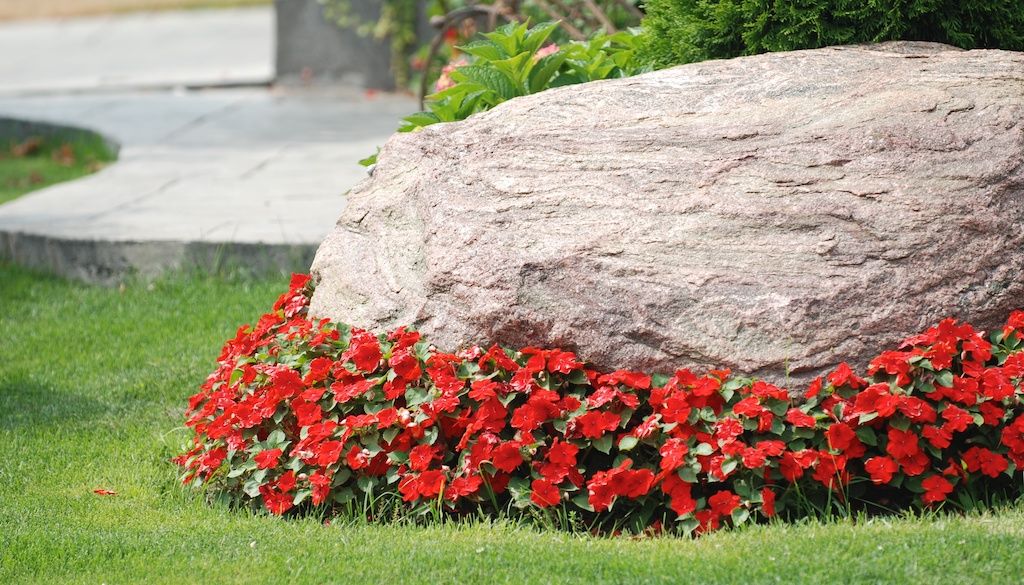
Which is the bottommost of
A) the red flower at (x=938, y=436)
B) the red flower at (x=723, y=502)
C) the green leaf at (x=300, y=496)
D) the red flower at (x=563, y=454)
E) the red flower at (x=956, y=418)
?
the green leaf at (x=300, y=496)

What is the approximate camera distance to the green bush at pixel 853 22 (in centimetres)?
438

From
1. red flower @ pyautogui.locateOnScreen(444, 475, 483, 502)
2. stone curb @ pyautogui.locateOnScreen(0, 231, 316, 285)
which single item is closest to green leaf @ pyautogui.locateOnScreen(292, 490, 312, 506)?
red flower @ pyautogui.locateOnScreen(444, 475, 483, 502)

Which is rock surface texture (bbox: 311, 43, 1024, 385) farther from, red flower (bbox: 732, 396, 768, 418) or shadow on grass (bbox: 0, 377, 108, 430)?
shadow on grass (bbox: 0, 377, 108, 430)

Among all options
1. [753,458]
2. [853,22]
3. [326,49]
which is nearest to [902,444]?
[753,458]

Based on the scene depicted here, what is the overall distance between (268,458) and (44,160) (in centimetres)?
738

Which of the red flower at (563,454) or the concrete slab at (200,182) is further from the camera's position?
the concrete slab at (200,182)

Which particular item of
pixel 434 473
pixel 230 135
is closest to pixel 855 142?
pixel 434 473

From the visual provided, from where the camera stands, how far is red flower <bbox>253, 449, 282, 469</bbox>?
3736 millimetres

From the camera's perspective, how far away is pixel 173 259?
624 centimetres

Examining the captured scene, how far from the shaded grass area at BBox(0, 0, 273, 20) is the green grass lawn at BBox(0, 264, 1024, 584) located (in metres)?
16.6

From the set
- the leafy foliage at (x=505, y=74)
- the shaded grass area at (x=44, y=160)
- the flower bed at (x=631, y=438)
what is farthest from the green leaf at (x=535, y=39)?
the shaded grass area at (x=44, y=160)

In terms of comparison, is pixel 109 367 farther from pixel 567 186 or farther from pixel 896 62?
pixel 896 62

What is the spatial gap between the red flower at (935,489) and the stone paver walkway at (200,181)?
3.44 m

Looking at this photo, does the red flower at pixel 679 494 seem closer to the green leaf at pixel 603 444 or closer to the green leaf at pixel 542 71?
the green leaf at pixel 603 444
